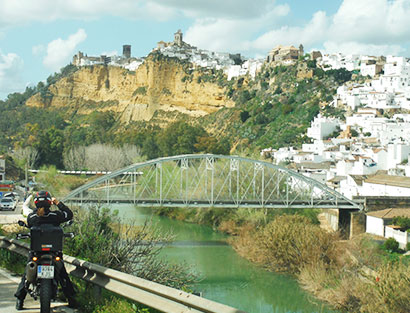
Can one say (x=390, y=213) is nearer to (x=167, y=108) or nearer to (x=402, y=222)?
(x=402, y=222)

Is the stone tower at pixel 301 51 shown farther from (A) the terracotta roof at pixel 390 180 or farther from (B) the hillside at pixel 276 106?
(A) the terracotta roof at pixel 390 180

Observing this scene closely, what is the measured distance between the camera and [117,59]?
3767 inches

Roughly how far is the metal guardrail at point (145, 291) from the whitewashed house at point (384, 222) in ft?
69.0

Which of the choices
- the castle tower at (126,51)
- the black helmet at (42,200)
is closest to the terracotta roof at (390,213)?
the black helmet at (42,200)

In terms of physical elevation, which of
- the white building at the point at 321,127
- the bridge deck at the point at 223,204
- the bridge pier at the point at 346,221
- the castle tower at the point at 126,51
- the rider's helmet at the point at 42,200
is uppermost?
the castle tower at the point at 126,51

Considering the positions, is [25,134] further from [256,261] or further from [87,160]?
[256,261]

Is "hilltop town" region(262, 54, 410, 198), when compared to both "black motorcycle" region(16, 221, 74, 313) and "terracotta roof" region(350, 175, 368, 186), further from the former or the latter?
"black motorcycle" region(16, 221, 74, 313)

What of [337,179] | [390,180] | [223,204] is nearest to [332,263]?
[223,204]

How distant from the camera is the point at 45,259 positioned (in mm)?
4910

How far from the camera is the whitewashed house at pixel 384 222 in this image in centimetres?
2536

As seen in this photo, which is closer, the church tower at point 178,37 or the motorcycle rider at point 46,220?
the motorcycle rider at point 46,220

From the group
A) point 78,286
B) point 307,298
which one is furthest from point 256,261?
point 78,286

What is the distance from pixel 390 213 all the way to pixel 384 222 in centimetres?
117

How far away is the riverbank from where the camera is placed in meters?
13.2
